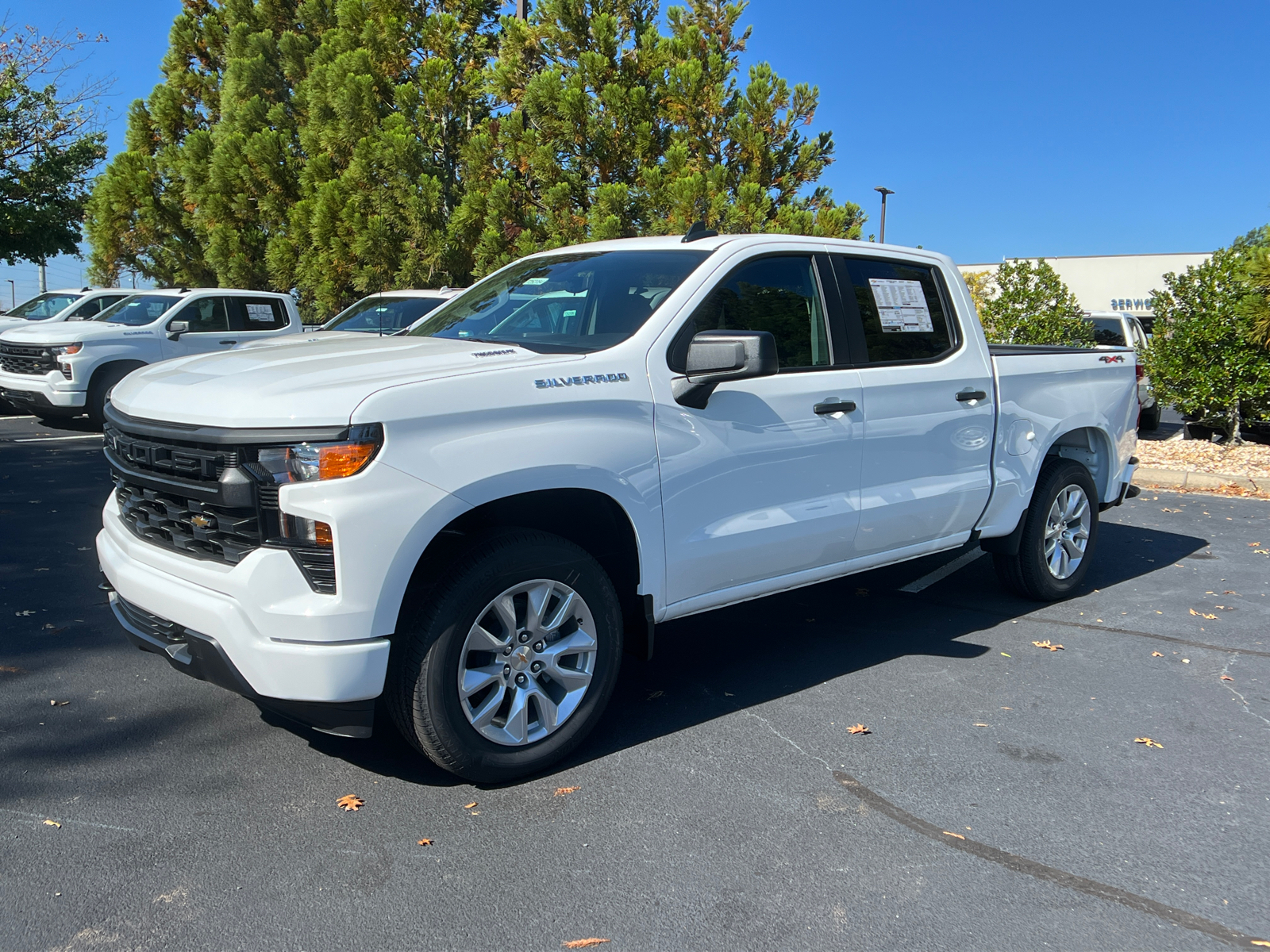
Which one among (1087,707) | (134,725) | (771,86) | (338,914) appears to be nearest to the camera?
(338,914)

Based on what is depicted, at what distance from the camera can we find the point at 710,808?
Answer: 3.34 meters

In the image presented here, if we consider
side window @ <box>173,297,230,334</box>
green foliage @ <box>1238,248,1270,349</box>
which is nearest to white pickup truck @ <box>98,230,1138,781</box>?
green foliage @ <box>1238,248,1270,349</box>

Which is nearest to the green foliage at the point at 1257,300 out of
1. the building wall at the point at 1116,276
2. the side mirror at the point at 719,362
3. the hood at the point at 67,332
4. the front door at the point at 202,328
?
the side mirror at the point at 719,362

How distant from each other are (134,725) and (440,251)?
12.8m

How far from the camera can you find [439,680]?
3.22 meters

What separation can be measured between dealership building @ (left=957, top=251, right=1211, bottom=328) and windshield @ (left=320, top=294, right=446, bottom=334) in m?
36.7

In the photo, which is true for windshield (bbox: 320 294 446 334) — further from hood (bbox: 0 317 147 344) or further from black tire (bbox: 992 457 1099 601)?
black tire (bbox: 992 457 1099 601)

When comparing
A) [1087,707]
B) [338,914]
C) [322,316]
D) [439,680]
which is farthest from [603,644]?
[322,316]

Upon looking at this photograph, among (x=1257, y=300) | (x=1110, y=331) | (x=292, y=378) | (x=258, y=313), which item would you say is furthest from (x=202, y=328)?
(x=1110, y=331)

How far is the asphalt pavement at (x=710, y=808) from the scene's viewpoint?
8.94ft

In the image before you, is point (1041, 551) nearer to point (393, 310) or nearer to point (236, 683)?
point (236, 683)

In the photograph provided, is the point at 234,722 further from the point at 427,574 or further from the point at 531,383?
the point at 531,383

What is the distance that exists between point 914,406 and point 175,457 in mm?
3158

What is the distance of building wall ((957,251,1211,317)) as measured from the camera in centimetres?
4391
